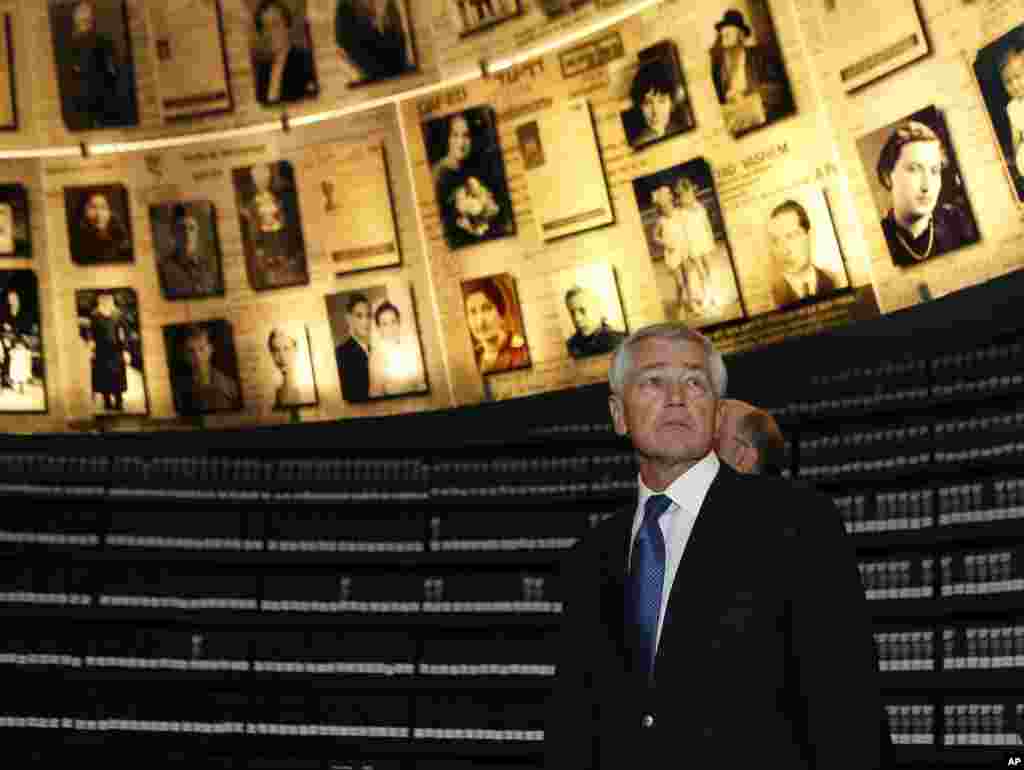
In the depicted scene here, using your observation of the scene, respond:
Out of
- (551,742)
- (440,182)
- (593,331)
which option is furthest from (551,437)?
(551,742)

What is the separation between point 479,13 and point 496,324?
194 cm

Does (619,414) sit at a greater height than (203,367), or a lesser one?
lesser

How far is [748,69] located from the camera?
852 cm

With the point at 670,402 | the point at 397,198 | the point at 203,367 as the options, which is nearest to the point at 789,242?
the point at 397,198

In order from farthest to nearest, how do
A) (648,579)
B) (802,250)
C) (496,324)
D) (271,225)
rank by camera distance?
(271,225) → (496,324) → (802,250) → (648,579)

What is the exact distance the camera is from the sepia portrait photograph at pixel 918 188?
769cm

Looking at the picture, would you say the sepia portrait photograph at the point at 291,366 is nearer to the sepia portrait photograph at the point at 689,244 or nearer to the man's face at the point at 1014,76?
the sepia portrait photograph at the point at 689,244

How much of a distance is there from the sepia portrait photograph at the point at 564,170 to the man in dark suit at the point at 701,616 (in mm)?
5858

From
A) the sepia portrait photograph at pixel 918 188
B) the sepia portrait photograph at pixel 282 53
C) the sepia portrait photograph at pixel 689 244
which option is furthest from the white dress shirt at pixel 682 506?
the sepia portrait photograph at pixel 282 53

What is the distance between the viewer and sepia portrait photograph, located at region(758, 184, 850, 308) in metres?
8.26

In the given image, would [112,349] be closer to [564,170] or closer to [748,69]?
[564,170]

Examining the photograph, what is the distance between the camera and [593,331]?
29.8 ft

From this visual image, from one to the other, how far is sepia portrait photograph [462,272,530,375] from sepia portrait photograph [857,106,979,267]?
2354mm

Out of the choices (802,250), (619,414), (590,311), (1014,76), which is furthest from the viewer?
(590,311)
